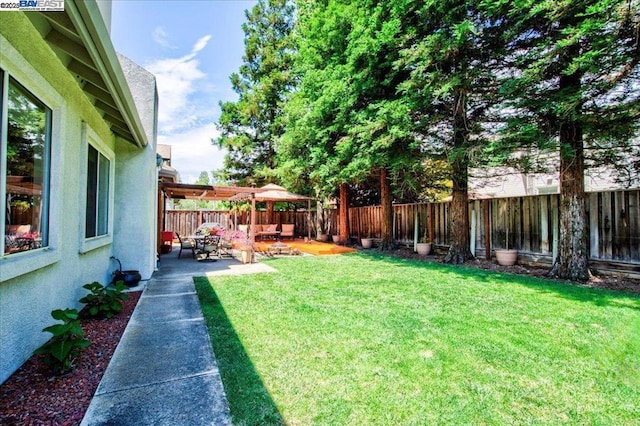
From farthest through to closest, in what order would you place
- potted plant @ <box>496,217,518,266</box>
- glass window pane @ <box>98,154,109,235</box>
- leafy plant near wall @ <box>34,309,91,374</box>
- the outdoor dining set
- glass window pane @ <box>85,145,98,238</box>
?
the outdoor dining set < potted plant @ <box>496,217,518,266</box> < glass window pane @ <box>98,154,109,235</box> < glass window pane @ <box>85,145,98,238</box> < leafy plant near wall @ <box>34,309,91,374</box>

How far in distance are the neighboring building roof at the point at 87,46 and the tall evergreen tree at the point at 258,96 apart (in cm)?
1713

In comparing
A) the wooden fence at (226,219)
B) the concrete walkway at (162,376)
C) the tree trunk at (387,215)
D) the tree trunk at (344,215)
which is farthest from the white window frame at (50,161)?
the wooden fence at (226,219)

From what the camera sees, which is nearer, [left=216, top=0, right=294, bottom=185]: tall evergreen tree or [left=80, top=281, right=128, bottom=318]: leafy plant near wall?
[left=80, top=281, right=128, bottom=318]: leafy plant near wall

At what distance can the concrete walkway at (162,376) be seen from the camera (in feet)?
7.41

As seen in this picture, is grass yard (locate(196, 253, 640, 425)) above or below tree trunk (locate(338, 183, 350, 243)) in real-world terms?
below

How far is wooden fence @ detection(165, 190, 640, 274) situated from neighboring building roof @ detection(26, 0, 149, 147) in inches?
390

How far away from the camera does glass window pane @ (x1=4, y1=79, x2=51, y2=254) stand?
2.75 meters

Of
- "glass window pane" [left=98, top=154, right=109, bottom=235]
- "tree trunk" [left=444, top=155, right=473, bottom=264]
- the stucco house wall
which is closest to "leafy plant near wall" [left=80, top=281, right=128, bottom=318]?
the stucco house wall

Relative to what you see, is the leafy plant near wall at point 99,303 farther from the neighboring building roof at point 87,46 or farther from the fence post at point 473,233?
the fence post at point 473,233

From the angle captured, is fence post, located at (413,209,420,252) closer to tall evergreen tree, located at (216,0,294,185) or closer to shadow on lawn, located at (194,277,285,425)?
shadow on lawn, located at (194,277,285,425)

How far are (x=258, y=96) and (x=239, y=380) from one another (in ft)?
69.7

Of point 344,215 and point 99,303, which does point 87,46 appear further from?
point 344,215

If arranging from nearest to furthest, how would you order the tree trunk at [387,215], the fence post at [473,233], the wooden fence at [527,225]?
the wooden fence at [527,225]
the fence post at [473,233]
the tree trunk at [387,215]

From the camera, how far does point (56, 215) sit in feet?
11.9
